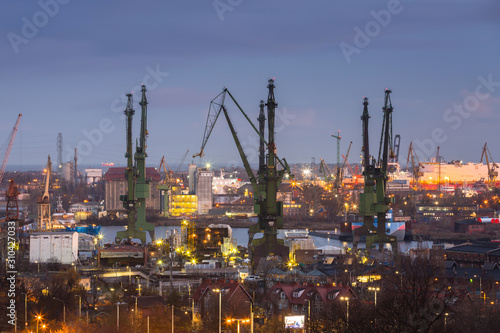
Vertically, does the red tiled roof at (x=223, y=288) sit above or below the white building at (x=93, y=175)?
below

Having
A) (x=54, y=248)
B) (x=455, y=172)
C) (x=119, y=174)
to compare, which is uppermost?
(x=455, y=172)

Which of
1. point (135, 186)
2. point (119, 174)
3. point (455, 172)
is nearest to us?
point (135, 186)

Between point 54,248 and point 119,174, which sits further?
point 119,174

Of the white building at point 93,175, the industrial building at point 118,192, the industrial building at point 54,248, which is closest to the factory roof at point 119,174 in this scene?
the industrial building at point 118,192

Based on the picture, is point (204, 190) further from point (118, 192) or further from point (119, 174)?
point (119, 174)

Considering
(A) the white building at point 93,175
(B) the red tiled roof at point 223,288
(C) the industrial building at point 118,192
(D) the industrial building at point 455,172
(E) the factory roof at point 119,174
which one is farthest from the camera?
(A) the white building at point 93,175

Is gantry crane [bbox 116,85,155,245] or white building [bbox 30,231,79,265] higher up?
gantry crane [bbox 116,85,155,245]

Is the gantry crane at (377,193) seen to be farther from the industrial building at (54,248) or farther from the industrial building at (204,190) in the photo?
the industrial building at (204,190)

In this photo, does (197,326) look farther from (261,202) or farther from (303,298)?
(261,202)

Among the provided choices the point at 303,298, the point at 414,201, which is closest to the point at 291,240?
the point at 303,298

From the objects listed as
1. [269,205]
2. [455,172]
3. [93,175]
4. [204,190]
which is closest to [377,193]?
[269,205]

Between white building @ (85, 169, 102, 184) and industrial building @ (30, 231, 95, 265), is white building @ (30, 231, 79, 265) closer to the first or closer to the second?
industrial building @ (30, 231, 95, 265)

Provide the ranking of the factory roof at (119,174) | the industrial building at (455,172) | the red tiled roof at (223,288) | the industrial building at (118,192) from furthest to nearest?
the industrial building at (455,172), the factory roof at (119,174), the industrial building at (118,192), the red tiled roof at (223,288)

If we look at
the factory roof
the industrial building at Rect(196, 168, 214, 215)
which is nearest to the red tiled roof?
the industrial building at Rect(196, 168, 214, 215)
